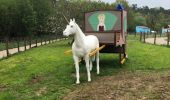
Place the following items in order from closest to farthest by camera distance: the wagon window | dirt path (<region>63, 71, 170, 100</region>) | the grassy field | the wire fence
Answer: dirt path (<region>63, 71, 170, 100</region>), the grassy field, the wagon window, the wire fence

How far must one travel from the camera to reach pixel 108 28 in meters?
17.3

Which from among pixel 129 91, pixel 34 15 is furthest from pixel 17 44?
pixel 34 15

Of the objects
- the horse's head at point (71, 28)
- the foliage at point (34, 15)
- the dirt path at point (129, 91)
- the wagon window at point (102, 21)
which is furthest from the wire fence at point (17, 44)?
the dirt path at point (129, 91)

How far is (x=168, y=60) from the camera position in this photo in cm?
1859

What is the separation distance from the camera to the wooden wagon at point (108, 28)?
16.1m

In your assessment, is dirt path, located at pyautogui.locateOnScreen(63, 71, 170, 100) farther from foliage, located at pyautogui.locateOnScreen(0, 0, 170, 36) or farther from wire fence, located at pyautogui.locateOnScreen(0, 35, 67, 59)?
foliage, located at pyautogui.locateOnScreen(0, 0, 170, 36)

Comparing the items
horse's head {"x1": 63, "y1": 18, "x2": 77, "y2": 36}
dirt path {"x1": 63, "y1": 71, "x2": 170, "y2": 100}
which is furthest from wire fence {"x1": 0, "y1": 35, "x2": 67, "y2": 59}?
dirt path {"x1": 63, "y1": 71, "x2": 170, "y2": 100}

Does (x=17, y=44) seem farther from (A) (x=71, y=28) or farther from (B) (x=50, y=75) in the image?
(A) (x=71, y=28)

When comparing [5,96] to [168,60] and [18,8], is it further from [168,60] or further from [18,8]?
[18,8]

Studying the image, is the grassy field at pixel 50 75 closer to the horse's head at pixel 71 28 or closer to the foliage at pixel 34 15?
the horse's head at pixel 71 28

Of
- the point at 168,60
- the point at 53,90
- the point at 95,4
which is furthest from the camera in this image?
the point at 95,4

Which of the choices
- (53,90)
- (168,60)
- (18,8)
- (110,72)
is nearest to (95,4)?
(18,8)

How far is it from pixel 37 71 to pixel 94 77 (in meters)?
2.71

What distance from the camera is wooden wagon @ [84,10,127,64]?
16125 mm
